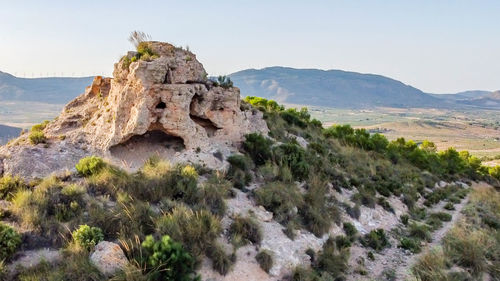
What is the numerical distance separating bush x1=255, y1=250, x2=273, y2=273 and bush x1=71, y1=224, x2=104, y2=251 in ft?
11.8

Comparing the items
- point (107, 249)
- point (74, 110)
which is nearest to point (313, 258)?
point (107, 249)

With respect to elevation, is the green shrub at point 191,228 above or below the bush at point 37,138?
below

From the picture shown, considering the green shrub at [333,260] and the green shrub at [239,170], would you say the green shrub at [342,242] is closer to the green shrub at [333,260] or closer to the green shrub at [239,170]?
the green shrub at [333,260]

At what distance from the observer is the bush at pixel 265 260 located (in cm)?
802

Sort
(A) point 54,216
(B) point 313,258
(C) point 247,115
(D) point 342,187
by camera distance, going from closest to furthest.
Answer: (A) point 54,216 → (B) point 313,258 → (D) point 342,187 → (C) point 247,115

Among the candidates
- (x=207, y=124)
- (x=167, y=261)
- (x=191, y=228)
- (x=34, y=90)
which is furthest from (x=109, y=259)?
(x=34, y=90)

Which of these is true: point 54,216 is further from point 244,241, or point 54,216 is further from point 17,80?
point 17,80

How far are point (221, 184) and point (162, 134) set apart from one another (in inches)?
170

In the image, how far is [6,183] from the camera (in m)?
8.78

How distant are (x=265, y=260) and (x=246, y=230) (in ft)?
3.22

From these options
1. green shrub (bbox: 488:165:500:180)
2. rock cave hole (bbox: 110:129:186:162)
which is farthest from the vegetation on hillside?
green shrub (bbox: 488:165:500:180)

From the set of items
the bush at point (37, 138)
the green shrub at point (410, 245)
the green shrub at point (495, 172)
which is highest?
the bush at point (37, 138)

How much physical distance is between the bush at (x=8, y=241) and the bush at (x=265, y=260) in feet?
16.9

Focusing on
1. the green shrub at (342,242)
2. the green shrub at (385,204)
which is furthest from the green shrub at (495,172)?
the green shrub at (342,242)
